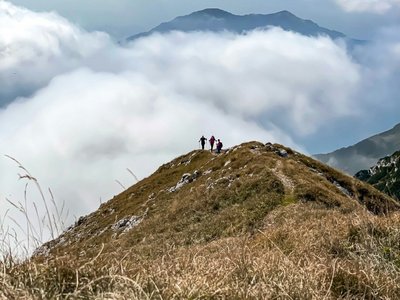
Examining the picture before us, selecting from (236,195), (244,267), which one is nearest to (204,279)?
(244,267)

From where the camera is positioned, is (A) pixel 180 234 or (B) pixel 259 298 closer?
Answer: (B) pixel 259 298

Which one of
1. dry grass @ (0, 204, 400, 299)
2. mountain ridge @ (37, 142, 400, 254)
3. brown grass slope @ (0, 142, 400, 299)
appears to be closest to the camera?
dry grass @ (0, 204, 400, 299)

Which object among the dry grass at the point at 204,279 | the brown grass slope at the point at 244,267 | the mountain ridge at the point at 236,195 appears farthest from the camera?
the mountain ridge at the point at 236,195

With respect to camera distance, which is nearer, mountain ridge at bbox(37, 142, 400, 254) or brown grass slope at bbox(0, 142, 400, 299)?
brown grass slope at bbox(0, 142, 400, 299)

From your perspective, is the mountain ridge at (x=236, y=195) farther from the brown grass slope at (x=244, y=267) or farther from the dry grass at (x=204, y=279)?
the dry grass at (x=204, y=279)

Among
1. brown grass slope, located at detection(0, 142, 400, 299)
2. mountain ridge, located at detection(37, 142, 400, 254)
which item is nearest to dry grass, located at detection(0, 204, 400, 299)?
brown grass slope, located at detection(0, 142, 400, 299)

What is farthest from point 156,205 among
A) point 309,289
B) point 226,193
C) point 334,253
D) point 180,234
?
point 309,289

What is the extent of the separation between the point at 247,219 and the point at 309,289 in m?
27.5

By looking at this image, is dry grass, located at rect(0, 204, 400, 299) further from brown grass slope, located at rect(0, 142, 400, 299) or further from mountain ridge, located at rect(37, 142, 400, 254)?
mountain ridge, located at rect(37, 142, 400, 254)

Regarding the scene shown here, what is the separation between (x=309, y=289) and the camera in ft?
19.0

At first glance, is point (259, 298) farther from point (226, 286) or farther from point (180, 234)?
point (180, 234)

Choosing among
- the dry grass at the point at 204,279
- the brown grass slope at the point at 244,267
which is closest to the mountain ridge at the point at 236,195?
the brown grass slope at the point at 244,267

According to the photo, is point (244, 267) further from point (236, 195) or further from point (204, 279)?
point (236, 195)

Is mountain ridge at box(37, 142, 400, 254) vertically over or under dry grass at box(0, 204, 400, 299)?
over
